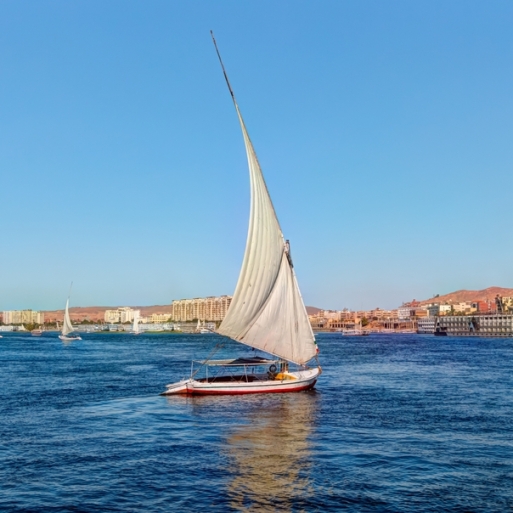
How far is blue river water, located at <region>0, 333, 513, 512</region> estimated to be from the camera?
19.1 metres

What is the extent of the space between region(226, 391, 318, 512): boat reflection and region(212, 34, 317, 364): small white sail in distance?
7.59 m

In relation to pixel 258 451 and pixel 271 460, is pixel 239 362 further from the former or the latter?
pixel 271 460

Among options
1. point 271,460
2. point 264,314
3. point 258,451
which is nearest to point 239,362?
point 264,314

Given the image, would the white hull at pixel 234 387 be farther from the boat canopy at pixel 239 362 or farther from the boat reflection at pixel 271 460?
the boat reflection at pixel 271 460

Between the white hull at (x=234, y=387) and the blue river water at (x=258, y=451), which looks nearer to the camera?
the blue river water at (x=258, y=451)

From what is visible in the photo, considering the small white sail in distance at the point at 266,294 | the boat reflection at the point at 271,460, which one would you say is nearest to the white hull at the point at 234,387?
the small white sail in distance at the point at 266,294

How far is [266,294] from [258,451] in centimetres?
1862

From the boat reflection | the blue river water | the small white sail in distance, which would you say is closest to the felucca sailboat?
the small white sail in distance

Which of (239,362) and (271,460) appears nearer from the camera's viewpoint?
(271,460)

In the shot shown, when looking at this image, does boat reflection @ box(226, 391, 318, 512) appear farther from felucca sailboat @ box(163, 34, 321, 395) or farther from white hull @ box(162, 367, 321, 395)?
felucca sailboat @ box(163, 34, 321, 395)

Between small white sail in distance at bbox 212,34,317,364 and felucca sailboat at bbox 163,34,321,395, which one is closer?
felucca sailboat at bbox 163,34,321,395

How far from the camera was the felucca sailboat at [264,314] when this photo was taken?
42000mm

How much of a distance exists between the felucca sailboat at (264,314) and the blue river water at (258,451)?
1.18m

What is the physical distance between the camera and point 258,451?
83.1ft
